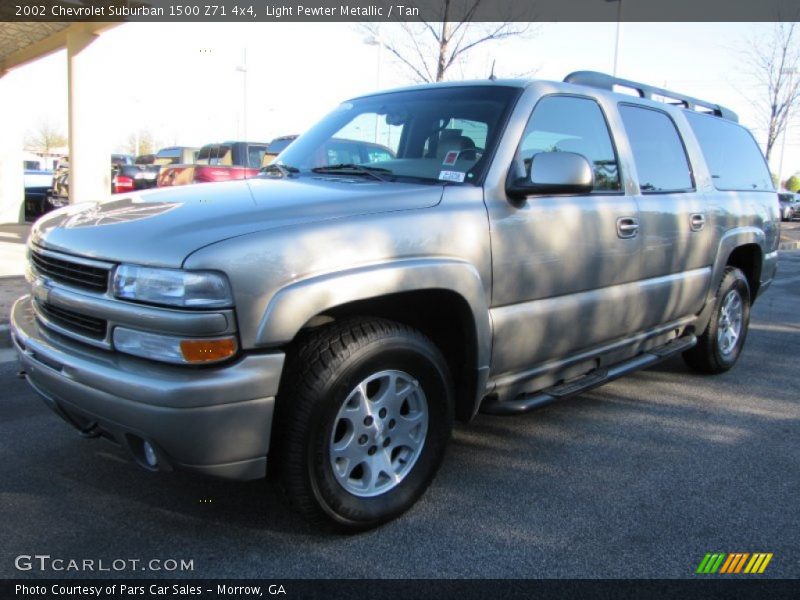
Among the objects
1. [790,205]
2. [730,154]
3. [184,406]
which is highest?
[730,154]

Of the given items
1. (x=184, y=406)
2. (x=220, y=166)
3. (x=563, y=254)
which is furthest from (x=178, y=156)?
(x=184, y=406)

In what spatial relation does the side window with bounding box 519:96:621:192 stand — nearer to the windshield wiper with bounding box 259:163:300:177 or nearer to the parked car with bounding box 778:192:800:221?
the windshield wiper with bounding box 259:163:300:177

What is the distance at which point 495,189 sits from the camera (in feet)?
10.0

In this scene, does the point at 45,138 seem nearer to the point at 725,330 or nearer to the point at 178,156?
the point at 178,156

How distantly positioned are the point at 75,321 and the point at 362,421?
3.90 ft

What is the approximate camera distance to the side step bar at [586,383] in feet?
10.4

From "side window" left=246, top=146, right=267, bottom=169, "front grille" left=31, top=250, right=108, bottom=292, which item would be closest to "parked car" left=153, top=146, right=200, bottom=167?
"side window" left=246, top=146, right=267, bottom=169

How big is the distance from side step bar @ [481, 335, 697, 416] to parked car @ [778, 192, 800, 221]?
2667cm

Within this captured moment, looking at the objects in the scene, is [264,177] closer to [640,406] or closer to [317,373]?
[317,373]

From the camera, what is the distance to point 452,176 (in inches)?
122

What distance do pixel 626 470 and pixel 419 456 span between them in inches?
49.0

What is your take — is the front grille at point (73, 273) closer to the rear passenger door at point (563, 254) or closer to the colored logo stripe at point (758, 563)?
the rear passenger door at point (563, 254)

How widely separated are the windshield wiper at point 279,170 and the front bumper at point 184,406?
5.02ft

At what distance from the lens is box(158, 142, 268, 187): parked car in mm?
11867
